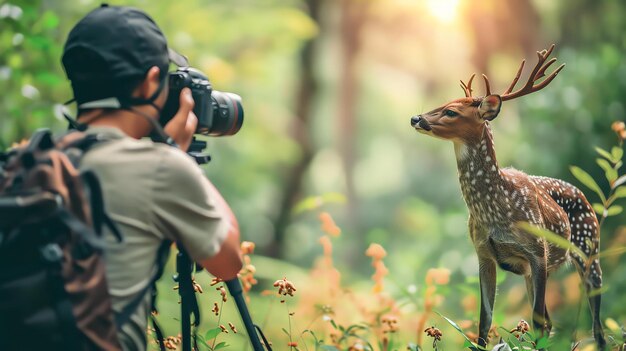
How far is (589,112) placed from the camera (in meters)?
5.41

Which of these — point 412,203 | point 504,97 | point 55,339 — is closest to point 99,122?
point 55,339

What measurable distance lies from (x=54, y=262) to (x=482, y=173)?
129 cm

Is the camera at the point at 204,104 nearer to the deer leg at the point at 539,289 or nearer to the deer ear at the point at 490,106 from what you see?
the deer ear at the point at 490,106

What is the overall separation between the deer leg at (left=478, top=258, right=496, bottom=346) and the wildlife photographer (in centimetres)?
86

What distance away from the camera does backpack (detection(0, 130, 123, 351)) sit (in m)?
1.76

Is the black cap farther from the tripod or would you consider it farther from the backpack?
the tripod

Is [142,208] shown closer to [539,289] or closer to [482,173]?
[482,173]

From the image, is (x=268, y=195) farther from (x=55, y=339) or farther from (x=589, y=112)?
(x=55, y=339)

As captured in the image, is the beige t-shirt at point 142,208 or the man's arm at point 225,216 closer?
the beige t-shirt at point 142,208

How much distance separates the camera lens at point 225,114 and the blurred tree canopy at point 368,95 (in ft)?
1.84

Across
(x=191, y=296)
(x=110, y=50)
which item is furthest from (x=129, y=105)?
(x=191, y=296)

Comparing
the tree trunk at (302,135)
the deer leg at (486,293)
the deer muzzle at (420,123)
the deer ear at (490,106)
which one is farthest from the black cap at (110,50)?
the tree trunk at (302,135)

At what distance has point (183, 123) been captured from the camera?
2.12m

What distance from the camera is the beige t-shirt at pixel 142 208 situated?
72.9 inches
